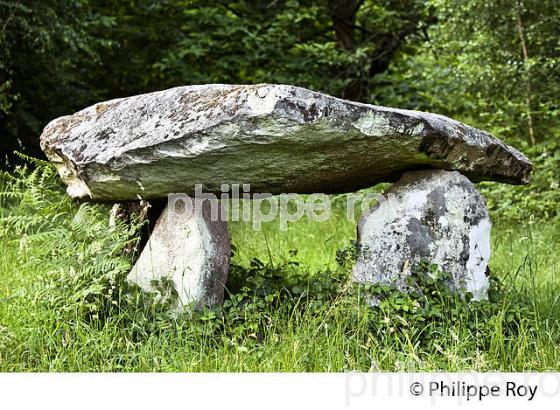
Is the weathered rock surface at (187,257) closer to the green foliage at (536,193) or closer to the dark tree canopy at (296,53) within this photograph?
the green foliage at (536,193)

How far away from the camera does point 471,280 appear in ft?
14.4

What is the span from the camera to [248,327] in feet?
13.1

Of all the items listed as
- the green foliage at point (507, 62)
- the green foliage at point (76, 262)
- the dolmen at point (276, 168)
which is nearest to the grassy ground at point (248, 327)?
the green foliage at point (76, 262)

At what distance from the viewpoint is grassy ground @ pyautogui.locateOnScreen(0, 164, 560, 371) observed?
3.64 m

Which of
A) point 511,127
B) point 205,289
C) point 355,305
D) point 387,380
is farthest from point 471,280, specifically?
point 511,127

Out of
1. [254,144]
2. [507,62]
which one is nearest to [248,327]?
[254,144]

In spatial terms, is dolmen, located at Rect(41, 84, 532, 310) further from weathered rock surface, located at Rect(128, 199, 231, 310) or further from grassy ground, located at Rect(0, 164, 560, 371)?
grassy ground, located at Rect(0, 164, 560, 371)

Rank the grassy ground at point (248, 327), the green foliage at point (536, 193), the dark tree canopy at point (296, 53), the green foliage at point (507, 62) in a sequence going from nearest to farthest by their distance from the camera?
the grassy ground at point (248, 327)
the green foliage at point (536, 193)
the green foliage at point (507, 62)
the dark tree canopy at point (296, 53)

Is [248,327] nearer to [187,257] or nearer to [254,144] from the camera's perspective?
[187,257]

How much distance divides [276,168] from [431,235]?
107 centimetres

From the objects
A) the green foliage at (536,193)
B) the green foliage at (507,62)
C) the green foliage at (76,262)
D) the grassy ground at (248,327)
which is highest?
the green foliage at (507,62)

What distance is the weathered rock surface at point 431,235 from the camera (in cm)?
435

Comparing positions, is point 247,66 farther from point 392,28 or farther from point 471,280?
point 471,280

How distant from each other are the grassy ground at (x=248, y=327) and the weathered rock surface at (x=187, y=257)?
150mm
